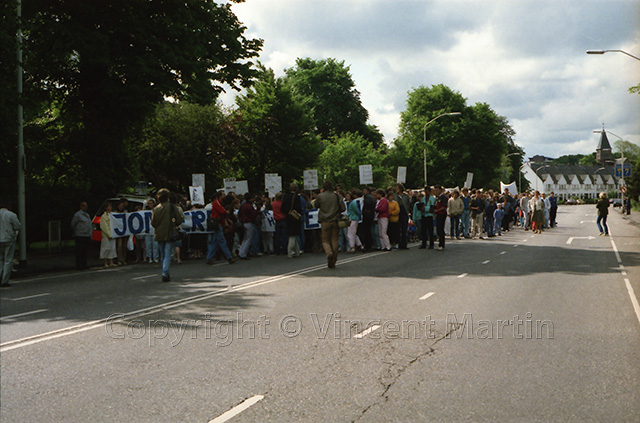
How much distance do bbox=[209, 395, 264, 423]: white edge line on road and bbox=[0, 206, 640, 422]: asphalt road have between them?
0.03m

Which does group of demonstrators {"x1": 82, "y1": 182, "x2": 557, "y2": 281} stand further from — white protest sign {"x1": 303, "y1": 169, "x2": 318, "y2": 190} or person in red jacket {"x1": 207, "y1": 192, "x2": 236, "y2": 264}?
white protest sign {"x1": 303, "y1": 169, "x2": 318, "y2": 190}

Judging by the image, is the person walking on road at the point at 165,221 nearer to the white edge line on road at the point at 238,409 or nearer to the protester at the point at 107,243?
the protester at the point at 107,243

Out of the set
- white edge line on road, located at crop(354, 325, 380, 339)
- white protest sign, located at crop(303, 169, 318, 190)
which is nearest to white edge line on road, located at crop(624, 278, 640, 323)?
white edge line on road, located at crop(354, 325, 380, 339)

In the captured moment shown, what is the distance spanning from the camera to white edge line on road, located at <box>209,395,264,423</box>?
4.82 metres

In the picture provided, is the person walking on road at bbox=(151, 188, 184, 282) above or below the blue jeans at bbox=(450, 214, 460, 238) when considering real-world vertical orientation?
above

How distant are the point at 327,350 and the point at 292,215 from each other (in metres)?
11.8

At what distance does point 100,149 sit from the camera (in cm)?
2381

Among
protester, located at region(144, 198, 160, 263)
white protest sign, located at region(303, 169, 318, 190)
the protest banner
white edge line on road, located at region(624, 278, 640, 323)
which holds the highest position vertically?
white protest sign, located at region(303, 169, 318, 190)

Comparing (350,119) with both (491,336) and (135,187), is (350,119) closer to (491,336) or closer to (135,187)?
(135,187)

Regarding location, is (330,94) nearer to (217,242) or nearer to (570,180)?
(217,242)

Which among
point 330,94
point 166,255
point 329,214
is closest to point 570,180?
point 330,94

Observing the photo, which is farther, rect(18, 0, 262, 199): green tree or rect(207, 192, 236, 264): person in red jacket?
rect(18, 0, 262, 199): green tree

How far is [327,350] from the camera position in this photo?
6836mm

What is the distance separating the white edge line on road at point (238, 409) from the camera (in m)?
4.82
